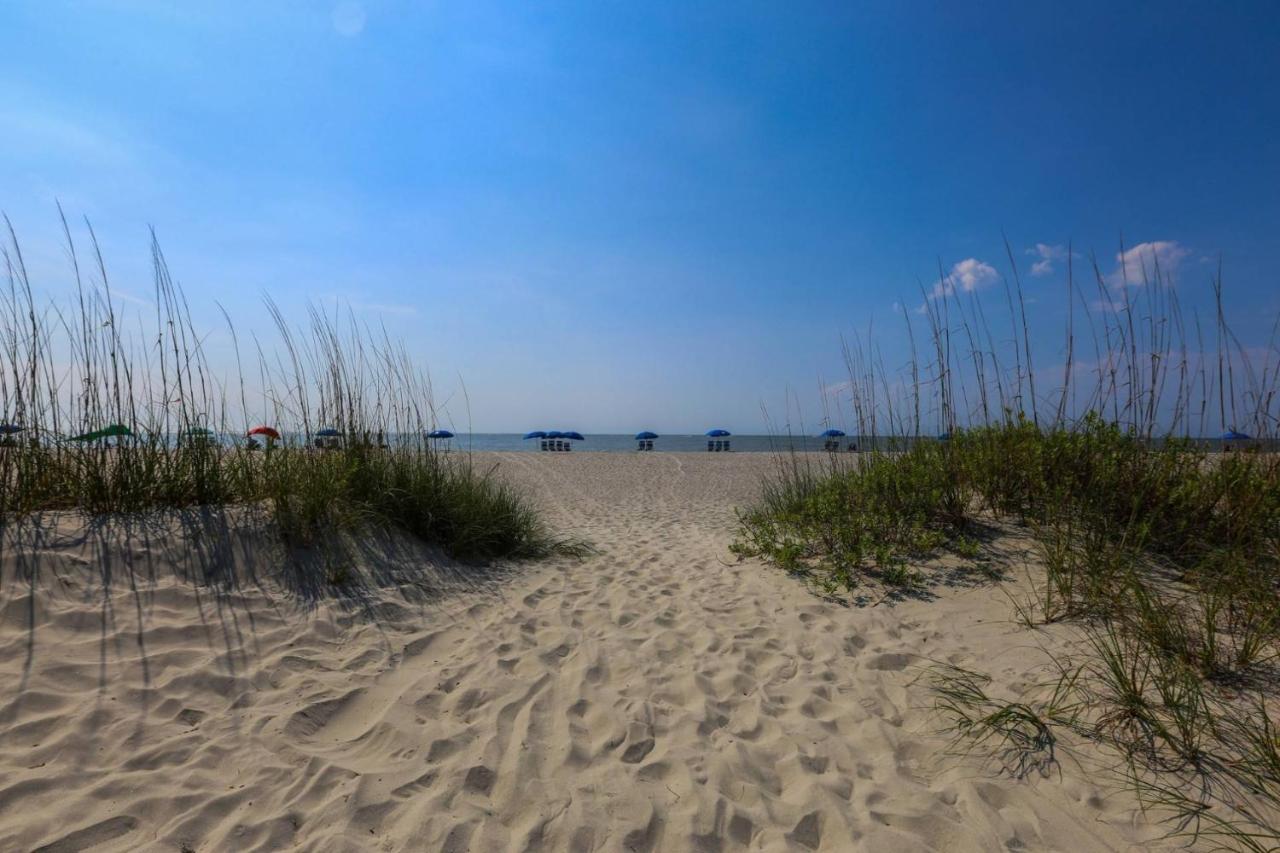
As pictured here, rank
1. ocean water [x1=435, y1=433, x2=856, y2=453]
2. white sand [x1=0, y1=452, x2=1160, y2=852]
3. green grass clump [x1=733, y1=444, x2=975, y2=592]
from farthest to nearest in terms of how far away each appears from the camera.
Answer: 1. ocean water [x1=435, y1=433, x2=856, y2=453]
2. green grass clump [x1=733, y1=444, x2=975, y2=592]
3. white sand [x1=0, y1=452, x2=1160, y2=852]

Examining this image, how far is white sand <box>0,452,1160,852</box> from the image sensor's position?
183cm

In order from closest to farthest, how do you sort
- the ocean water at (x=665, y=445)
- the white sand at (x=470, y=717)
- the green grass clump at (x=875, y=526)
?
the white sand at (x=470, y=717) → the green grass clump at (x=875, y=526) → the ocean water at (x=665, y=445)

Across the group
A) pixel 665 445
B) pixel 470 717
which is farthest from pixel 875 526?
pixel 665 445

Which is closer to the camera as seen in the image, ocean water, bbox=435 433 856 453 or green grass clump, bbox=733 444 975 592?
green grass clump, bbox=733 444 975 592

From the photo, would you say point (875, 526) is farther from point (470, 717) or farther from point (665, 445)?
point (665, 445)

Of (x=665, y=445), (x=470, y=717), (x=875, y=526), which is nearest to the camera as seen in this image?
(x=470, y=717)

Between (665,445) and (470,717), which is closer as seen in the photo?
(470,717)

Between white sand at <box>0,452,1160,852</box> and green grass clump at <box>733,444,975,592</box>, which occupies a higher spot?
green grass clump at <box>733,444,975,592</box>

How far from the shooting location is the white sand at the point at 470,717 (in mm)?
1825

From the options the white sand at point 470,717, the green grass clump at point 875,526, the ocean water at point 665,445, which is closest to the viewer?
the white sand at point 470,717

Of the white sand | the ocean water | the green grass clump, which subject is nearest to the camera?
the white sand

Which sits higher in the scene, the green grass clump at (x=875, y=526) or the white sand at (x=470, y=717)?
the green grass clump at (x=875, y=526)

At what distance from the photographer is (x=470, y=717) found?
2.51 metres

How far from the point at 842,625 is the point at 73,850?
349cm
